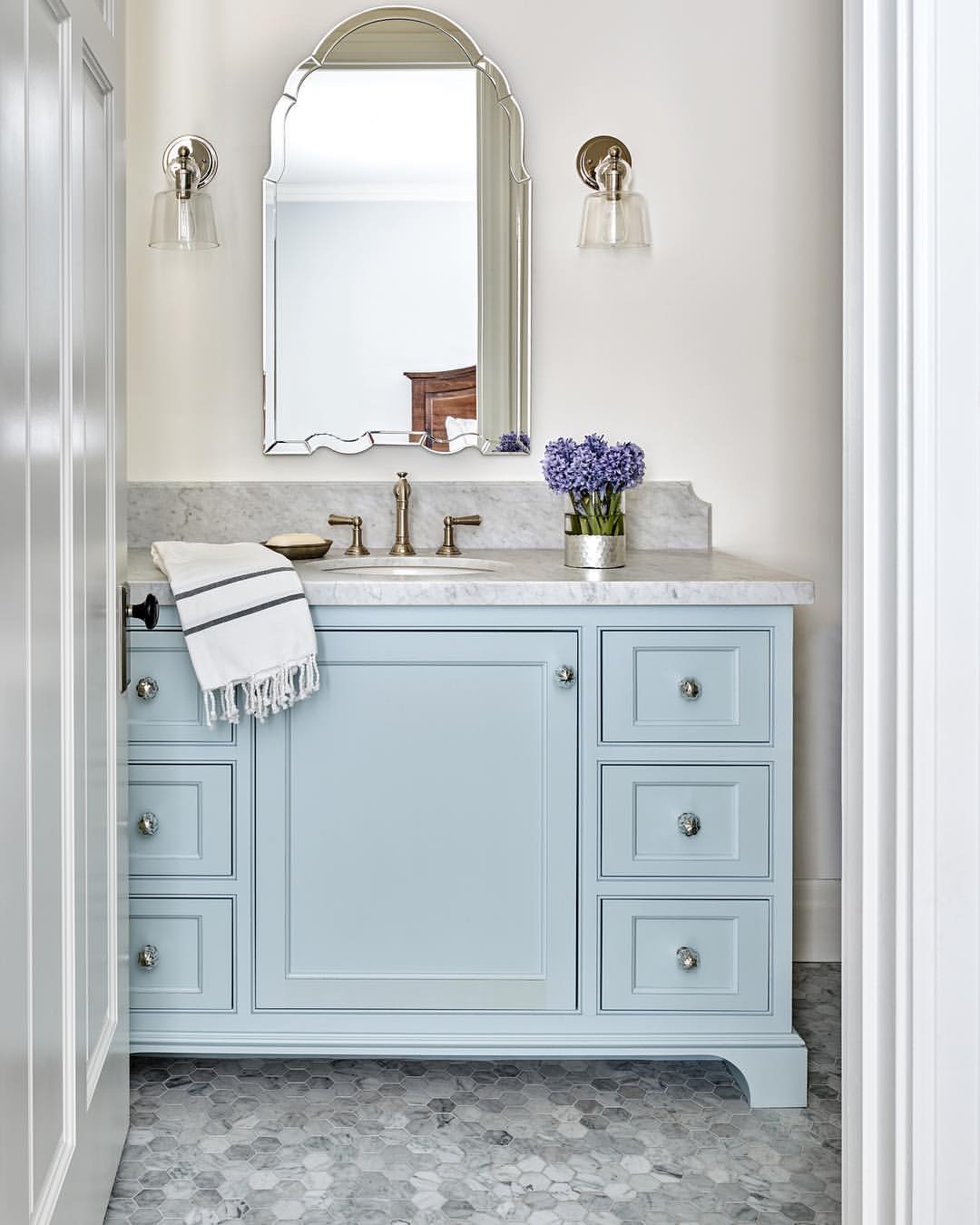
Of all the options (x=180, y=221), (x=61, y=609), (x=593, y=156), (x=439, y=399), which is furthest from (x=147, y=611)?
(x=593, y=156)

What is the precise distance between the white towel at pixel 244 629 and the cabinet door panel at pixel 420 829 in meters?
0.07

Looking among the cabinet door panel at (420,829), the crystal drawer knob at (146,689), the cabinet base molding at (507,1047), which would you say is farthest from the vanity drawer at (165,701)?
the cabinet base molding at (507,1047)

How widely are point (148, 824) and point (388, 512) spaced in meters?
0.91

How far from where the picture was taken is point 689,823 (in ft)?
6.37

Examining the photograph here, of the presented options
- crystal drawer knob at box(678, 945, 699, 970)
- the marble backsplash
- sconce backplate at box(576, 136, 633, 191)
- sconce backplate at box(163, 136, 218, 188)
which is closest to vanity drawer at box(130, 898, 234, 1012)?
crystal drawer knob at box(678, 945, 699, 970)

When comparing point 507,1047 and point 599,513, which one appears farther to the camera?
point 599,513

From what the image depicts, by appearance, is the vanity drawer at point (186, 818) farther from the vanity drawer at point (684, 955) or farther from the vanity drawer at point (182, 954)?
Answer: the vanity drawer at point (684, 955)

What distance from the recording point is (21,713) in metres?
1.12

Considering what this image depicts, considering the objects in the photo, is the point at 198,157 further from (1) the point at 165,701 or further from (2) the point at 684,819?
(2) the point at 684,819

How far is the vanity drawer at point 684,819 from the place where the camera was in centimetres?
195

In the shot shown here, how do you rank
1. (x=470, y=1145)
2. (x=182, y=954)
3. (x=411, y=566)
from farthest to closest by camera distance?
(x=411, y=566), (x=182, y=954), (x=470, y=1145)

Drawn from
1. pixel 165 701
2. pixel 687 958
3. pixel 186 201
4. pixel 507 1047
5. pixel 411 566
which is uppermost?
pixel 186 201

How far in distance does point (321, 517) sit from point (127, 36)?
1.12m

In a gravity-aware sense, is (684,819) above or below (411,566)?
below
